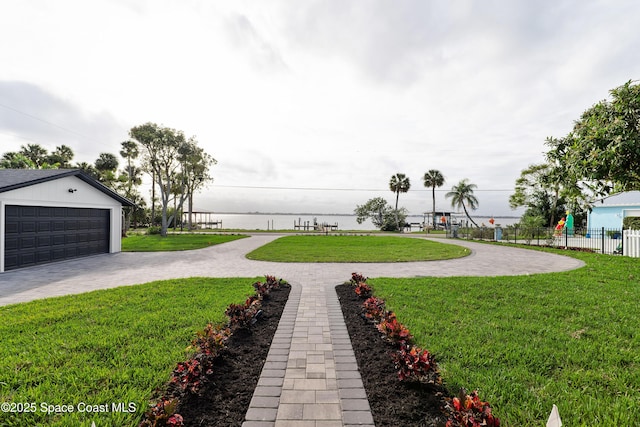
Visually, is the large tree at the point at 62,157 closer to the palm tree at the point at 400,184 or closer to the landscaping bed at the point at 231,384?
the landscaping bed at the point at 231,384

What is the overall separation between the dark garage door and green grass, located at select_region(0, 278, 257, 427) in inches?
225

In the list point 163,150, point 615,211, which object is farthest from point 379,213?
point 163,150

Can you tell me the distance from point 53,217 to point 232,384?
1239 cm

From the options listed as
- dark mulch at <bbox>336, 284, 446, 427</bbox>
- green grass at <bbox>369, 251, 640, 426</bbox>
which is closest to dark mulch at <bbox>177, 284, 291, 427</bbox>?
dark mulch at <bbox>336, 284, 446, 427</bbox>

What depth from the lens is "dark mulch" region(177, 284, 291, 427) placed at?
2.52 metres

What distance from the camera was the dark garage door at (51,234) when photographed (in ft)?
31.4

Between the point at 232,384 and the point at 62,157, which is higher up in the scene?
the point at 62,157

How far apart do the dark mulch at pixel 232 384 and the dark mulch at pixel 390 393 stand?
120cm

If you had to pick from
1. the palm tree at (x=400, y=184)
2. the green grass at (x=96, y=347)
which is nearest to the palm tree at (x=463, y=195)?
the palm tree at (x=400, y=184)

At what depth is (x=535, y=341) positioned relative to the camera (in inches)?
159

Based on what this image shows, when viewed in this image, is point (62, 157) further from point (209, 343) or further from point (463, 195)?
point (463, 195)

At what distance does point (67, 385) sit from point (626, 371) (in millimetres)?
6047

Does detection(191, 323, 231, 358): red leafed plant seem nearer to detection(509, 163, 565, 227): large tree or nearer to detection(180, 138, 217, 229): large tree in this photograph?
detection(180, 138, 217, 229): large tree

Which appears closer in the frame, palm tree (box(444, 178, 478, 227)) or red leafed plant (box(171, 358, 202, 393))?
red leafed plant (box(171, 358, 202, 393))
